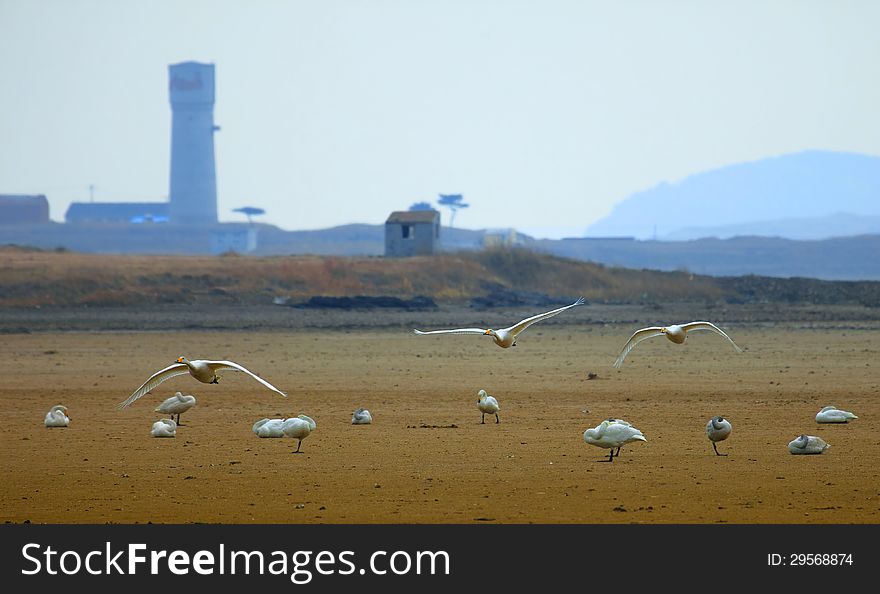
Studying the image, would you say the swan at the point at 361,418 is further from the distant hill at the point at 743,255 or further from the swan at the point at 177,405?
the distant hill at the point at 743,255

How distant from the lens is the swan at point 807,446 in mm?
18156

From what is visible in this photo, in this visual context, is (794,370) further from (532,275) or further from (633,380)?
(532,275)

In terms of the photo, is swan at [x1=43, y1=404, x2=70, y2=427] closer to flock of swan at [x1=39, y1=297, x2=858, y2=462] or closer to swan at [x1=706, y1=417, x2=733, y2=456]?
flock of swan at [x1=39, y1=297, x2=858, y2=462]

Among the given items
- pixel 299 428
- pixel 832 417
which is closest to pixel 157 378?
pixel 299 428

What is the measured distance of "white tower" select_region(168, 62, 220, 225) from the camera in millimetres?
171375

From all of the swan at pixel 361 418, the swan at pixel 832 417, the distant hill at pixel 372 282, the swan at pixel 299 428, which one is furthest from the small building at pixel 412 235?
the swan at pixel 299 428

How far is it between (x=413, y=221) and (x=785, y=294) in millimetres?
23988

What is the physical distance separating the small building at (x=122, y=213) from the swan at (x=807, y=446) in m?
174

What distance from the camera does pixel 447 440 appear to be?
2025 cm

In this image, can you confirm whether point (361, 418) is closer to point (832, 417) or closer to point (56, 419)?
point (56, 419)

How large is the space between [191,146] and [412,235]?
305 ft

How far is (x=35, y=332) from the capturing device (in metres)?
43.9

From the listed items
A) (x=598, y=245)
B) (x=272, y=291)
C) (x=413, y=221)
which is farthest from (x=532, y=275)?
(x=598, y=245)

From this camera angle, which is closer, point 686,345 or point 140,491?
point 140,491
